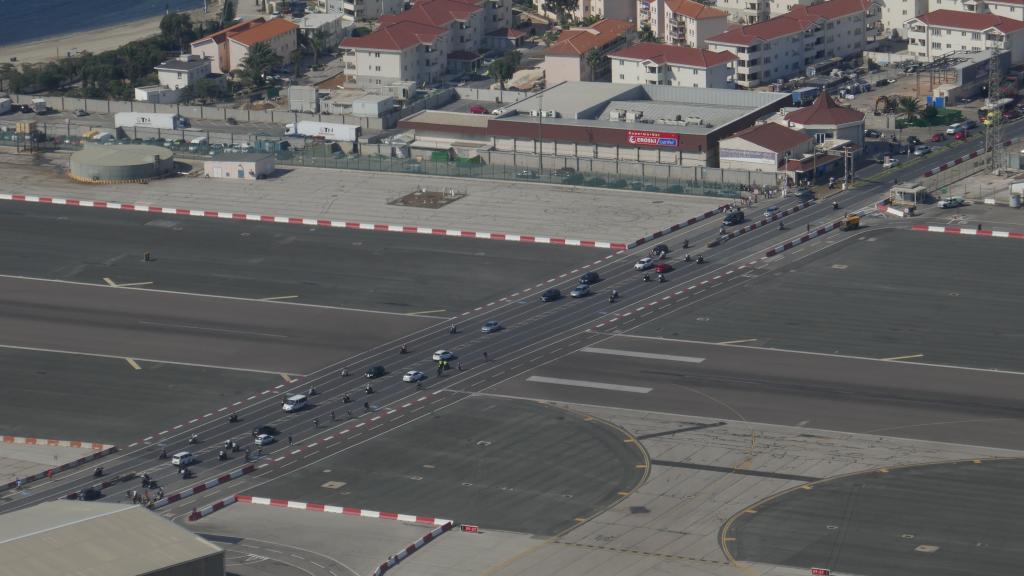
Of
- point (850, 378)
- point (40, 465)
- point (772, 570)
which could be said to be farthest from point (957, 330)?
point (40, 465)

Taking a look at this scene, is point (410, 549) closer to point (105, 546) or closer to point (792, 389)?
point (105, 546)

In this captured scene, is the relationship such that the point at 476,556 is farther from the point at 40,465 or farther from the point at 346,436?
the point at 40,465

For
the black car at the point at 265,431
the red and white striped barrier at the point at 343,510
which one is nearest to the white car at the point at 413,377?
the black car at the point at 265,431

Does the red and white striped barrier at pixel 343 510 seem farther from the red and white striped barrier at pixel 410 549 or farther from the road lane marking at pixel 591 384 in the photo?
the road lane marking at pixel 591 384

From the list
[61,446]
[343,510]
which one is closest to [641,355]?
[343,510]

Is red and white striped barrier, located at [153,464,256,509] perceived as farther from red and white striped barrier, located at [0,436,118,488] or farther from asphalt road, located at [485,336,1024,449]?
asphalt road, located at [485,336,1024,449]
